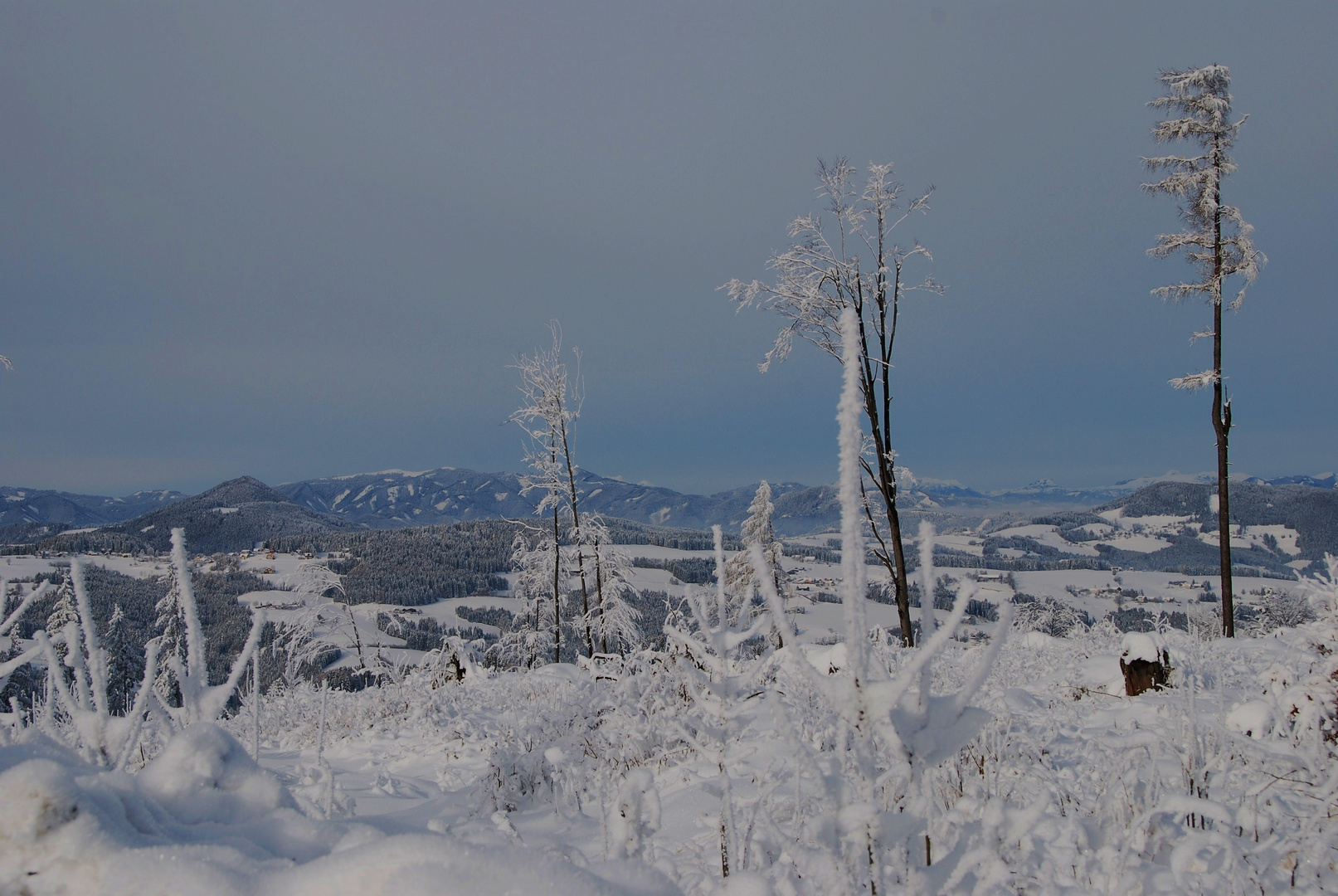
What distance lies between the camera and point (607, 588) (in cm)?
1914

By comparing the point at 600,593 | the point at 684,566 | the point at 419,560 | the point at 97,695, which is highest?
the point at 97,695

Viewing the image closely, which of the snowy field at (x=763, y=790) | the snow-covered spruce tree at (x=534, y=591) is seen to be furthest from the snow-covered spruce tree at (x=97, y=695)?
the snow-covered spruce tree at (x=534, y=591)

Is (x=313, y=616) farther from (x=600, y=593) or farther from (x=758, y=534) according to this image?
(x=758, y=534)

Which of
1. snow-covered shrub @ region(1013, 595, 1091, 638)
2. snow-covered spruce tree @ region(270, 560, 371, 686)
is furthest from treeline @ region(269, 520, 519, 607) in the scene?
snow-covered spruce tree @ region(270, 560, 371, 686)

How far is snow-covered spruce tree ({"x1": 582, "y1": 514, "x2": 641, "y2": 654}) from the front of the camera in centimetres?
1808

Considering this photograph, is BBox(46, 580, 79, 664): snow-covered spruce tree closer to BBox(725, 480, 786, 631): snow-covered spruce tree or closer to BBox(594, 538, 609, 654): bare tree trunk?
BBox(594, 538, 609, 654): bare tree trunk

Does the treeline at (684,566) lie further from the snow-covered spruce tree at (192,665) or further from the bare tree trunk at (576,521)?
the snow-covered spruce tree at (192,665)

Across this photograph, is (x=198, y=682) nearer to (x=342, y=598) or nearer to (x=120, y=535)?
(x=342, y=598)

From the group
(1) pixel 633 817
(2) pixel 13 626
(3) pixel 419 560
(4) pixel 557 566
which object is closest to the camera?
(1) pixel 633 817

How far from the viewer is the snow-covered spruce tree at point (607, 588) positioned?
59.3 ft

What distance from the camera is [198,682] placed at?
191cm

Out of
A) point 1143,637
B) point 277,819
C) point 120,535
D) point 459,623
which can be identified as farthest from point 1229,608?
point 120,535

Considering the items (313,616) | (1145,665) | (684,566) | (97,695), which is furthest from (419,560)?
(97,695)

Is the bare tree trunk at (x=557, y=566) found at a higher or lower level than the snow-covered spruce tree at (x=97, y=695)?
lower
